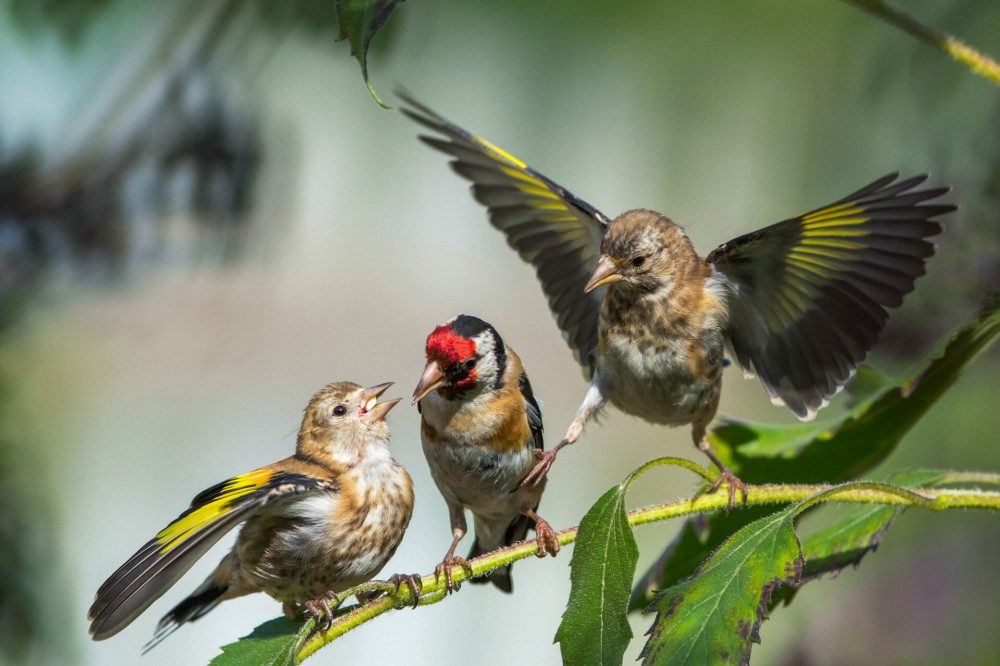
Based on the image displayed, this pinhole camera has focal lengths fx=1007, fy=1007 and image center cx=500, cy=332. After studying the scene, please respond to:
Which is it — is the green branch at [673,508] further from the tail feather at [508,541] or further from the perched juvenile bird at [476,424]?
the tail feather at [508,541]

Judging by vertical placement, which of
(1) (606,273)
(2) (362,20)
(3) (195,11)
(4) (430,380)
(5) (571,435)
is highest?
(3) (195,11)

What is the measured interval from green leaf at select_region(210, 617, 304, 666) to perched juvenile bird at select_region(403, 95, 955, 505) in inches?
22.9

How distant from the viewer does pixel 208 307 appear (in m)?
4.54

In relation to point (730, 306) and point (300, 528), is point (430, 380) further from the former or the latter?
point (730, 306)

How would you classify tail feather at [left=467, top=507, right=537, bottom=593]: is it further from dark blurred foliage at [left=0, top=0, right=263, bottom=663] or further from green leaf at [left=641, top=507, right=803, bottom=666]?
dark blurred foliage at [left=0, top=0, right=263, bottom=663]

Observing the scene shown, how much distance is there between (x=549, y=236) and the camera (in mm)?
2156

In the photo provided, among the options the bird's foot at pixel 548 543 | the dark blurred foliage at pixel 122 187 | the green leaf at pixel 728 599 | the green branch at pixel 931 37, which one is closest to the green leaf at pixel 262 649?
the bird's foot at pixel 548 543

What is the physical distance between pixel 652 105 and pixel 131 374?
3172mm

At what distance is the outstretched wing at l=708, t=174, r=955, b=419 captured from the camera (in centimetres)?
162

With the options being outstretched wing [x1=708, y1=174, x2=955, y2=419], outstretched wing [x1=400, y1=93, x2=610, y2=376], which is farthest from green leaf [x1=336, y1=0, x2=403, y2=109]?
outstretched wing [x1=400, y1=93, x2=610, y2=376]

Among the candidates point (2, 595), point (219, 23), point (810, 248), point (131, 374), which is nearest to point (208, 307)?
Result: point (131, 374)

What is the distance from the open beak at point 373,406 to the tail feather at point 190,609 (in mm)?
385

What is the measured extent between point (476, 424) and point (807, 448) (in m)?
0.62

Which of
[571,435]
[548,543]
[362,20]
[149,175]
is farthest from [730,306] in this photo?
[149,175]
